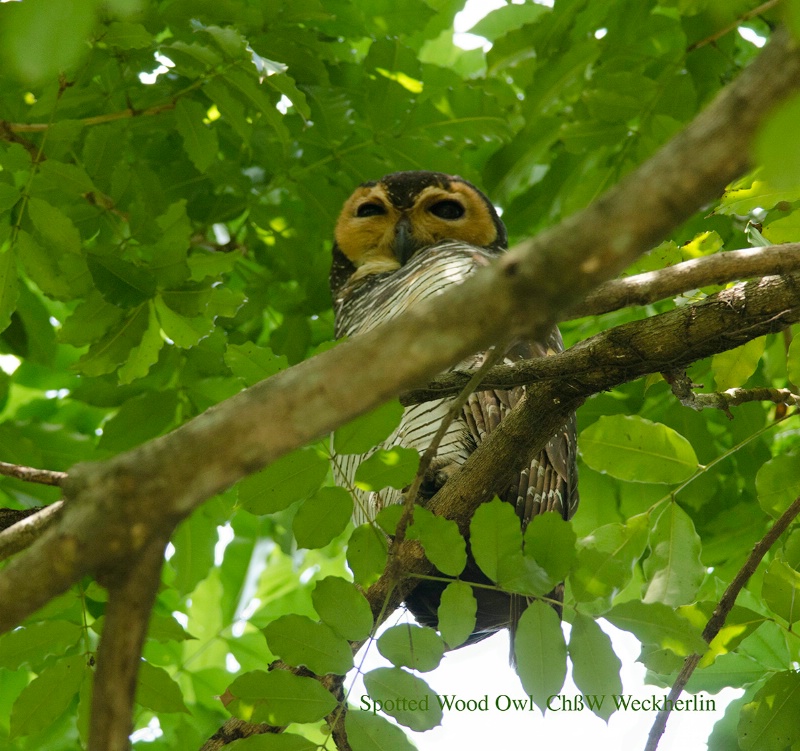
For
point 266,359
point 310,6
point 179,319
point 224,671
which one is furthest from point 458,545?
point 224,671

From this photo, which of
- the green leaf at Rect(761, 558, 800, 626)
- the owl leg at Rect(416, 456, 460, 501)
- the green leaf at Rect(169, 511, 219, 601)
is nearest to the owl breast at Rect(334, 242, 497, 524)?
the owl leg at Rect(416, 456, 460, 501)

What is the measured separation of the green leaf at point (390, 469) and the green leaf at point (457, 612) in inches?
8.3

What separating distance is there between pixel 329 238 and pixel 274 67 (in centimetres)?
153

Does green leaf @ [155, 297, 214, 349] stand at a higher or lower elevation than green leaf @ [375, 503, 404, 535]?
higher

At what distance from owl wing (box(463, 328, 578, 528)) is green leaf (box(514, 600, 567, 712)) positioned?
3.07 feet

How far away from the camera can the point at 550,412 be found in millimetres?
1728

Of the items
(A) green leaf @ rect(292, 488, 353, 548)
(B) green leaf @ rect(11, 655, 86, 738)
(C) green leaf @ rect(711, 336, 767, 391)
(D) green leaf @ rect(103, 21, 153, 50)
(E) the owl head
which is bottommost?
(B) green leaf @ rect(11, 655, 86, 738)

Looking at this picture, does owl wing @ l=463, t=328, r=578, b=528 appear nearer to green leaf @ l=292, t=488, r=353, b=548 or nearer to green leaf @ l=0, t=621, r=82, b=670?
green leaf @ l=292, t=488, r=353, b=548

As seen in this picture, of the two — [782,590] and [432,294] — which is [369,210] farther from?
[782,590]

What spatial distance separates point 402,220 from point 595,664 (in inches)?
115

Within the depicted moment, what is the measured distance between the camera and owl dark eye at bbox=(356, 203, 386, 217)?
4.13 m

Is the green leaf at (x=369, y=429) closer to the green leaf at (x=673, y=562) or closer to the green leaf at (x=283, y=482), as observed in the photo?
the green leaf at (x=283, y=482)

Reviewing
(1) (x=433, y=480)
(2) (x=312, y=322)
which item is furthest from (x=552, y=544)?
(2) (x=312, y=322)

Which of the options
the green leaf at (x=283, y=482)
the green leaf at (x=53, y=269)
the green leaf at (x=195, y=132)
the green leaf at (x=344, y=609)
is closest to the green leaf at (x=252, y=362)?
the green leaf at (x=283, y=482)
